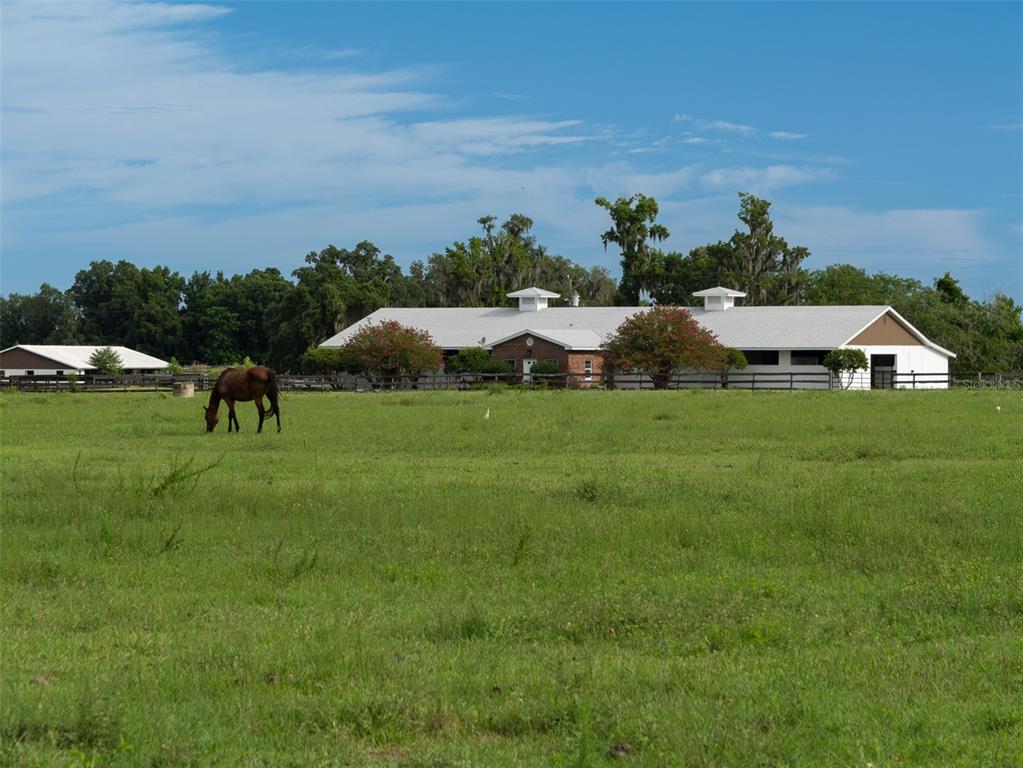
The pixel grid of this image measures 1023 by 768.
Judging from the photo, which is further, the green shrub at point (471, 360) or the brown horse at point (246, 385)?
the green shrub at point (471, 360)

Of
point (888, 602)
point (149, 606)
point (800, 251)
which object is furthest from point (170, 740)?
point (800, 251)

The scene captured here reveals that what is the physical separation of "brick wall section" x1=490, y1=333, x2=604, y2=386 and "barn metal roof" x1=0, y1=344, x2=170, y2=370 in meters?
41.7

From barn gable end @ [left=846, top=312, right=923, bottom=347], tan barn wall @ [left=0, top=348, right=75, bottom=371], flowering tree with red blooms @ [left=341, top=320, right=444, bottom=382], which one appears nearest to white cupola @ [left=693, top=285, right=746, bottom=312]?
barn gable end @ [left=846, top=312, right=923, bottom=347]

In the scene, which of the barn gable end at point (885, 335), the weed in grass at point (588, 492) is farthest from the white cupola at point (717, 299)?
the weed in grass at point (588, 492)

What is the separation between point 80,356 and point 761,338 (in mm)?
61885

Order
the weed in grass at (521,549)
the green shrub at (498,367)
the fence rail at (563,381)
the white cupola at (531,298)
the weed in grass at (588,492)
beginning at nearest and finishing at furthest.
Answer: the weed in grass at (521,549) < the weed in grass at (588,492) < the fence rail at (563,381) < the green shrub at (498,367) < the white cupola at (531,298)

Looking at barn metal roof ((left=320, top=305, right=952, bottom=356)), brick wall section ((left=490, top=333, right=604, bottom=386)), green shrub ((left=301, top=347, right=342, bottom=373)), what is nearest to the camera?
barn metal roof ((left=320, top=305, right=952, bottom=356))

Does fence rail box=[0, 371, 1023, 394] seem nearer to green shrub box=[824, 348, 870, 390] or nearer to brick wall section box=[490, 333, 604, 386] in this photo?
green shrub box=[824, 348, 870, 390]

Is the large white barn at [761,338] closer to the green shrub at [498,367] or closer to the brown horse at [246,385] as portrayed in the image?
the green shrub at [498,367]

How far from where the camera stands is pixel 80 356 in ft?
339

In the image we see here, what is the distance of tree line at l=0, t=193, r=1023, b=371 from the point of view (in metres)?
88.1

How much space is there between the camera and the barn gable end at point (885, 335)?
6719 centimetres

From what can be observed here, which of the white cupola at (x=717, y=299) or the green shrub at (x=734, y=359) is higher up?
the white cupola at (x=717, y=299)

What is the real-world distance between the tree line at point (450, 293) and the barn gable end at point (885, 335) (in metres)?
10.4
